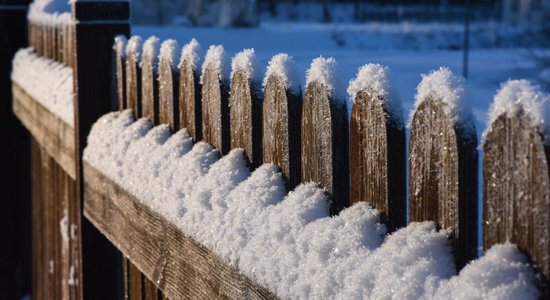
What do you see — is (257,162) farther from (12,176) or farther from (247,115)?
(12,176)

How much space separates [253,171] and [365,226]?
0.54 m

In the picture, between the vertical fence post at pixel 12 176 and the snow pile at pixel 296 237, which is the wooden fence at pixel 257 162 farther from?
the vertical fence post at pixel 12 176

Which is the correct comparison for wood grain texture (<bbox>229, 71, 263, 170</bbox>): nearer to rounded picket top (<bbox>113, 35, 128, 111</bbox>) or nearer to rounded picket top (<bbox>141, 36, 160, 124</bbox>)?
rounded picket top (<bbox>141, 36, 160, 124</bbox>)

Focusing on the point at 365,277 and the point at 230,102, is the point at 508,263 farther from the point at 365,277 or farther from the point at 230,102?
the point at 230,102

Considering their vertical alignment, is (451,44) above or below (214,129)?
below

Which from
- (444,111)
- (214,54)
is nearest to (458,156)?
(444,111)

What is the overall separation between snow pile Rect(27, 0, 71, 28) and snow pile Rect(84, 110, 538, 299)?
180 cm

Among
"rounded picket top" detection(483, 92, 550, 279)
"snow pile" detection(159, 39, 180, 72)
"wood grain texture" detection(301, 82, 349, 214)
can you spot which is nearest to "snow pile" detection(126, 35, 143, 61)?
"snow pile" detection(159, 39, 180, 72)

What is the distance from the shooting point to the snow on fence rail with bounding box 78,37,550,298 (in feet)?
3.43

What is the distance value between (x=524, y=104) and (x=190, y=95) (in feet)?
4.38

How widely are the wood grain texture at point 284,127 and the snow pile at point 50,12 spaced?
7.43 ft

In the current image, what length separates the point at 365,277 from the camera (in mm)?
1263

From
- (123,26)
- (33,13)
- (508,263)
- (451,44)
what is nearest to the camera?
(508,263)

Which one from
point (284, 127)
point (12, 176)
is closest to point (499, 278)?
point (284, 127)
